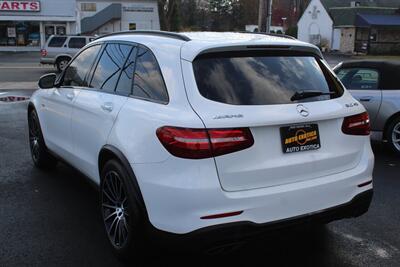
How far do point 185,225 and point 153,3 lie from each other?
153 ft

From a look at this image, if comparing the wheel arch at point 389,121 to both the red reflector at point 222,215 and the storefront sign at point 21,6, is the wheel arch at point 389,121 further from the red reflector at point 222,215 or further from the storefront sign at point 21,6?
the storefront sign at point 21,6

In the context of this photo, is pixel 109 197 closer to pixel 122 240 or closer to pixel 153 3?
pixel 122 240

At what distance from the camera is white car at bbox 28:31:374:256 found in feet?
10.5

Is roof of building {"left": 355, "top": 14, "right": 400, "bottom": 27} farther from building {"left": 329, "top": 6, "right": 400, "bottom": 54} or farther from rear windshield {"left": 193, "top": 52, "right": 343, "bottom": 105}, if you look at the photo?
rear windshield {"left": 193, "top": 52, "right": 343, "bottom": 105}

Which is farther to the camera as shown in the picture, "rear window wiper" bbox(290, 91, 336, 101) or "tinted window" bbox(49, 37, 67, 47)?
"tinted window" bbox(49, 37, 67, 47)

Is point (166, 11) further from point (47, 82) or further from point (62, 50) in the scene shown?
point (47, 82)

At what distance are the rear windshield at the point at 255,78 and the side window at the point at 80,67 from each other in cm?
184

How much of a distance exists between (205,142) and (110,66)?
5.69 ft

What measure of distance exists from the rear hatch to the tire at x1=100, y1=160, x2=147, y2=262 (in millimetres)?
738

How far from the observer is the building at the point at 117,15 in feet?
155

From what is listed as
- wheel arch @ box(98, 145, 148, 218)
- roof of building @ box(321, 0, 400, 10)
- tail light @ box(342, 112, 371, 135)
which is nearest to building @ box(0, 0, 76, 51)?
roof of building @ box(321, 0, 400, 10)

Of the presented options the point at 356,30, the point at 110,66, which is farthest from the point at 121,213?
the point at 356,30

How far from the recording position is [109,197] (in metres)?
4.05

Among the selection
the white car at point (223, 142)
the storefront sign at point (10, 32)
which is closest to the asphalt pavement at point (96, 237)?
the white car at point (223, 142)
